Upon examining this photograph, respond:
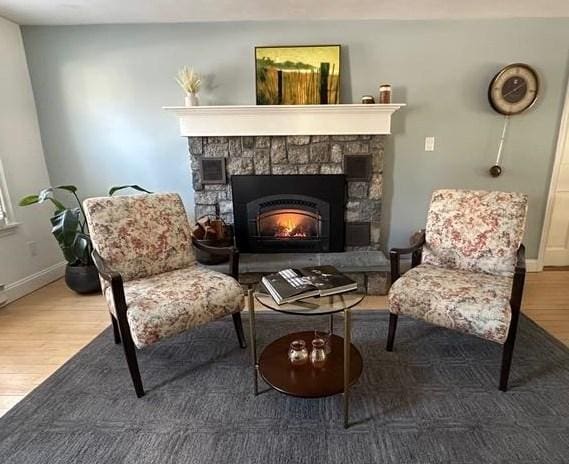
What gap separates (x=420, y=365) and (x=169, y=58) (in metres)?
3.00

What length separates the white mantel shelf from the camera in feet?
8.82

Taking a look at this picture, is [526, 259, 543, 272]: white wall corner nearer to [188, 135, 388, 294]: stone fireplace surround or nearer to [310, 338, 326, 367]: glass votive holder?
[188, 135, 388, 294]: stone fireplace surround

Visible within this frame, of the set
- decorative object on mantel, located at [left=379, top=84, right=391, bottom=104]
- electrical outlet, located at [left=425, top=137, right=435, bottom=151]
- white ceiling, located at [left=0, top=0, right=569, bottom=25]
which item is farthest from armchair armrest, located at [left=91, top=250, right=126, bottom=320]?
electrical outlet, located at [left=425, top=137, right=435, bottom=151]

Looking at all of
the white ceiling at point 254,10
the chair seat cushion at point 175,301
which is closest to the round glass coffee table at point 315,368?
the chair seat cushion at point 175,301

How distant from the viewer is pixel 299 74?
9.04 feet

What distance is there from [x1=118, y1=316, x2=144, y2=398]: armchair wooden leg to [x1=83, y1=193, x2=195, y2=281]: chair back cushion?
454 mm

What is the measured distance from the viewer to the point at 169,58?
2.84 metres

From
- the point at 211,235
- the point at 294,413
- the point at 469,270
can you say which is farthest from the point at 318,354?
the point at 211,235

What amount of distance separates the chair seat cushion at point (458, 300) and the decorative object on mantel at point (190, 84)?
84.2 inches

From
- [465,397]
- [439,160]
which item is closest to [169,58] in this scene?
[439,160]

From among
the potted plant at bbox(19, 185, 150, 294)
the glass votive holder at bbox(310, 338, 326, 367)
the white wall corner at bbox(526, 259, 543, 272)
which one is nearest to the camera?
the glass votive holder at bbox(310, 338, 326, 367)

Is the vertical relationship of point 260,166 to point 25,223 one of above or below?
above

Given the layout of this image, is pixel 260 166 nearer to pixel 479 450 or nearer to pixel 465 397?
pixel 465 397

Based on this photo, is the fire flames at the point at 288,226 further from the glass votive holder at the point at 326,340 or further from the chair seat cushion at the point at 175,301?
the glass votive holder at the point at 326,340
